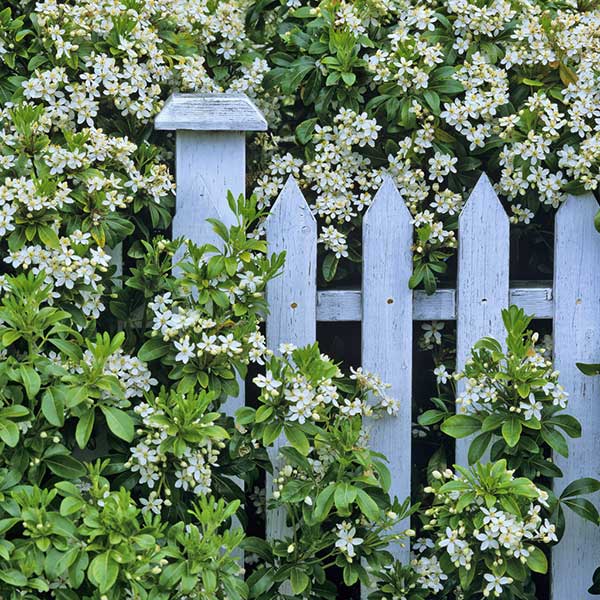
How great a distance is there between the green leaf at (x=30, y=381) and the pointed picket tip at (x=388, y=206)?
3.24 ft

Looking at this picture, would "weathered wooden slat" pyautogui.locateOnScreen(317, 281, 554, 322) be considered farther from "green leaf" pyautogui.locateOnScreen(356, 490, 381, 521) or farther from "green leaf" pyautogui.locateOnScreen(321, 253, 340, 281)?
"green leaf" pyautogui.locateOnScreen(356, 490, 381, 521)

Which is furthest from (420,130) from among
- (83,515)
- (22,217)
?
(83,515)

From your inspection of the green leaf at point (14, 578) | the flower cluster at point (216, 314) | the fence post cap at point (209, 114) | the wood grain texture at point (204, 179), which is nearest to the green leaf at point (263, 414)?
the flower cluster at point (216, 314)

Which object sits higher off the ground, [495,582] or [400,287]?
[400,287]

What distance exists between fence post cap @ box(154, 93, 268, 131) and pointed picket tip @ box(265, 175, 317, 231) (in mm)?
183

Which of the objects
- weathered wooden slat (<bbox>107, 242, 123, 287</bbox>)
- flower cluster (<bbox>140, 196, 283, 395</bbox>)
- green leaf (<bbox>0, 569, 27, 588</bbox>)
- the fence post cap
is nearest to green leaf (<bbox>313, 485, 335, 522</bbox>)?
flower cluster (<bbox>140, 196, 283, 395</bbox>)

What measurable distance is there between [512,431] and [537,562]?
32 centimetres

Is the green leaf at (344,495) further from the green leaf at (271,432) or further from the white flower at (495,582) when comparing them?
the white flower at (495,582)

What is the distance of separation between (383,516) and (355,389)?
0.34 m

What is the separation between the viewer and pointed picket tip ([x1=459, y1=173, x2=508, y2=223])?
2.83 meters

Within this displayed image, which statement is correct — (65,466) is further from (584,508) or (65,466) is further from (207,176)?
(584,508)

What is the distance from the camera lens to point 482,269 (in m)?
2.85

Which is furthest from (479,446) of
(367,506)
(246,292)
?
(246,292)

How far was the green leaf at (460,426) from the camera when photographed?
2652mm
